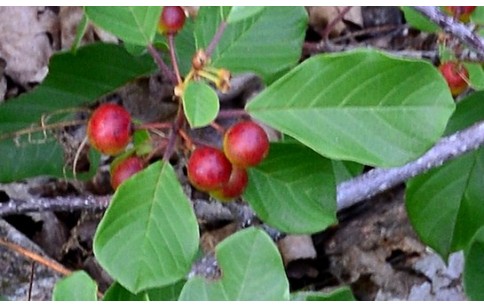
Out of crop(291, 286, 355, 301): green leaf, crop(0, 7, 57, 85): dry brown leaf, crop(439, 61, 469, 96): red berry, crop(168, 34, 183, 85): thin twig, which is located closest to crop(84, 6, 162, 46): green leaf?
crop(168, 34, 183, 85): thin twig

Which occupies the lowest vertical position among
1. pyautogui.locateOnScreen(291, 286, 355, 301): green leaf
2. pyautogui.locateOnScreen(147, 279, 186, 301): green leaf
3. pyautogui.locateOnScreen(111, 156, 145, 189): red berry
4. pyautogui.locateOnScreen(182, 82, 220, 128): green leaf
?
pyautogui.locateOnScreen(147, 279, 186, 301): green leaf

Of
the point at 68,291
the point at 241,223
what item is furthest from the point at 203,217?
the point at 68,291

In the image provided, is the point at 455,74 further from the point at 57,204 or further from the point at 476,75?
the point at 57,204

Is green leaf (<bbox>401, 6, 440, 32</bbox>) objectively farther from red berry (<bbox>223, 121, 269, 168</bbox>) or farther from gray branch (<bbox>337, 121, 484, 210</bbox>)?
red berry (<bbox>223, 121, 269, 168</bbox>)

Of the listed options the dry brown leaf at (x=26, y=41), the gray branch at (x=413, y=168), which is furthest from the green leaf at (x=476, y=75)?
the dry brown leaf at (x=26, y=41)

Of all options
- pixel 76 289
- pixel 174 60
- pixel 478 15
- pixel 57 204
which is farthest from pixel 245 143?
pixel 478 15
